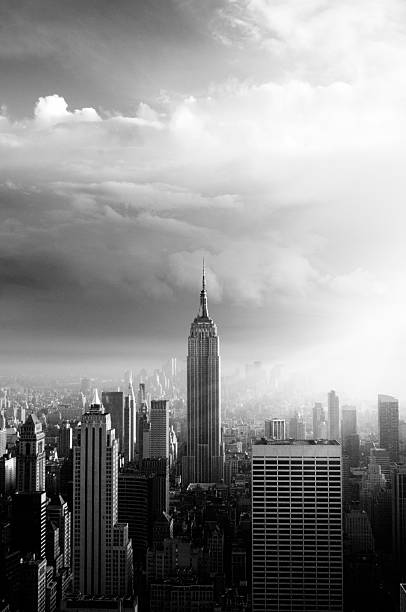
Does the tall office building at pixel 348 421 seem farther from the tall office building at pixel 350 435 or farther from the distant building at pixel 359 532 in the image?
the distant building at pixel 359 532

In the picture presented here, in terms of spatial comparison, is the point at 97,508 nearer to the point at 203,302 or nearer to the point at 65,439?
the point at 65,439

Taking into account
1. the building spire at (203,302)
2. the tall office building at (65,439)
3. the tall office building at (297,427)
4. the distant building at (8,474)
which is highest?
the building spire at (203,302)

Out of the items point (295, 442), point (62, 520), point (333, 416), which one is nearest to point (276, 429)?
point (295, 442)

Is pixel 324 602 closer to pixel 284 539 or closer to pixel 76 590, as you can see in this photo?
pixel 284 539

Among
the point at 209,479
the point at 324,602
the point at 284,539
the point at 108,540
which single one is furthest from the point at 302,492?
the point at 209,479

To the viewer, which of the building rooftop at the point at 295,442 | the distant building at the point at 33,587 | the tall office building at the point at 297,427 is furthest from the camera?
the tall office building at the point at 297,427

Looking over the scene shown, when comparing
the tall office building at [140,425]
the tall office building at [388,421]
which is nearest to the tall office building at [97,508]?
the tall office building at [140,425]
